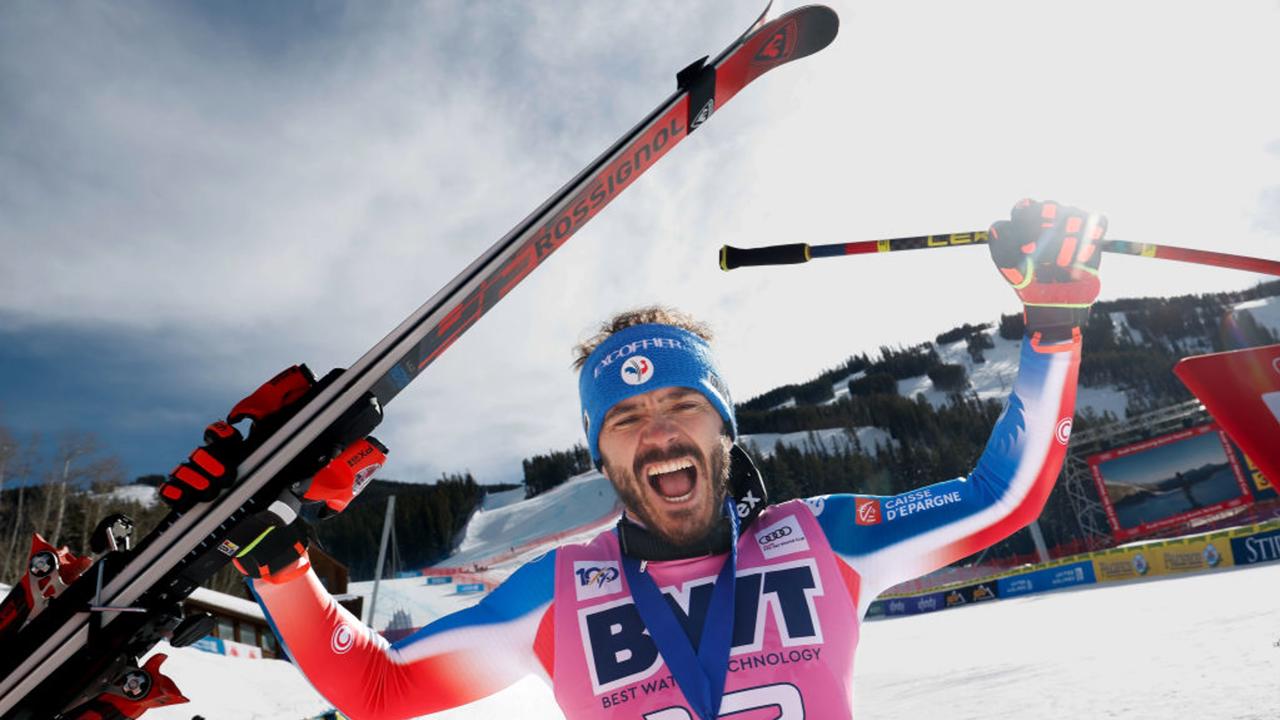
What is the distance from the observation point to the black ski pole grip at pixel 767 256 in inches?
131

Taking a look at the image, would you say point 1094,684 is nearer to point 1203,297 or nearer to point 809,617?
point 809,617

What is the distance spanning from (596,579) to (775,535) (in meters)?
0.67

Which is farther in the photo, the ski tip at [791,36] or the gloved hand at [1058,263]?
the ski tip at [791,36]

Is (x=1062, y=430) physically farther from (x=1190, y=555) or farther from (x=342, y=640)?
(x=1190, y=555)

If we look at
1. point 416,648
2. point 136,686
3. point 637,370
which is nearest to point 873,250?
point 637,370

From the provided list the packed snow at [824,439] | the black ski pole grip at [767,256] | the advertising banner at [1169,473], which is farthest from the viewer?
the packed snow at [824,439]

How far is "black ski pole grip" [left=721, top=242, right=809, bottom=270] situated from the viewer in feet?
10.9

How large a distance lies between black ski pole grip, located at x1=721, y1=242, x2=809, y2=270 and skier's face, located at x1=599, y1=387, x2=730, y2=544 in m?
1.09

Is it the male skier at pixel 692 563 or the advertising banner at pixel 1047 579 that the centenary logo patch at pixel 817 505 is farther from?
the advertising banner at pixel 1047 579

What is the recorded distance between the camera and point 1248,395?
2.01 m

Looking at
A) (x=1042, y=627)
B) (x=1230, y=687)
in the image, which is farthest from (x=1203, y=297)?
(x=1230, y=687)

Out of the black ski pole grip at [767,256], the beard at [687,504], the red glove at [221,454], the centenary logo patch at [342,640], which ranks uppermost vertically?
the black ski pole grip at [767,256]

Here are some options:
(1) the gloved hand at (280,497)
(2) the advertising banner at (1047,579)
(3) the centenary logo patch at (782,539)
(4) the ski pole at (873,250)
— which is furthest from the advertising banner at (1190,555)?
(1) the gloved hand at (280,497)

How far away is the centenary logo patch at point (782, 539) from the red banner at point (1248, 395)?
1294mm
